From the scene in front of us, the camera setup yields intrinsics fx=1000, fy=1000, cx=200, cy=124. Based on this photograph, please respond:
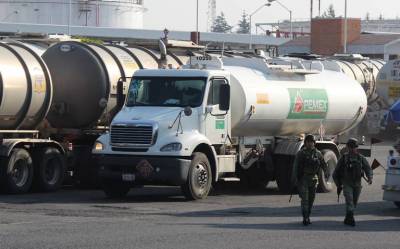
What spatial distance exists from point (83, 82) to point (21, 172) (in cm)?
258

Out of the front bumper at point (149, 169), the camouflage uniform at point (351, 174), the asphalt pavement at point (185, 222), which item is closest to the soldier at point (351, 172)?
the camouflage uniform at point (351, 174)

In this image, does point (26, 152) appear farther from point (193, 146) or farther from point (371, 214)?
point (371, 214)

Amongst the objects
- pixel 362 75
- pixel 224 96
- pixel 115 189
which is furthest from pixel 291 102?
pixel 362 75

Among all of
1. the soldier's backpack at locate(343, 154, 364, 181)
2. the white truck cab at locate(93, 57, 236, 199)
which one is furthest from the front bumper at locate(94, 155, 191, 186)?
the soldier's backpack at locate(343, 154, 364, 181)

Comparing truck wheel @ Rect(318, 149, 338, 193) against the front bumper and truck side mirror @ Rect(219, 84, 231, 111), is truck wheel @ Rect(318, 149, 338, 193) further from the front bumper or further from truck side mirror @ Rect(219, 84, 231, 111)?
the front bumper

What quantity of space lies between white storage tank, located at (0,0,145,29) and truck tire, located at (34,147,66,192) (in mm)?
62608

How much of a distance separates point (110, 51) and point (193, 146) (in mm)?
4234

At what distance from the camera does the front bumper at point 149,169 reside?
19672 mm

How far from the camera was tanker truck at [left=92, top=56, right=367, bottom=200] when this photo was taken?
65.5 feet

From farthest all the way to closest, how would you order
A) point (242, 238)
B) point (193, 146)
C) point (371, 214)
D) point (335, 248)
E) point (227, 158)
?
point (227, 158) < point (193, 146) < point (371, 214) < point (242, 238) < point (335, 248)

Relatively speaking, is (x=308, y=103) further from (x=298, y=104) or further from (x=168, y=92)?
(x=168, y=92)

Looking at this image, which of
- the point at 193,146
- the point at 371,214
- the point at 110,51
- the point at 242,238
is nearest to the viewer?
the point at 242,238

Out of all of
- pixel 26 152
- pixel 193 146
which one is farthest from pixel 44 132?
pixel 193 146

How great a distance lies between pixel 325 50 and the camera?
81.7 m
